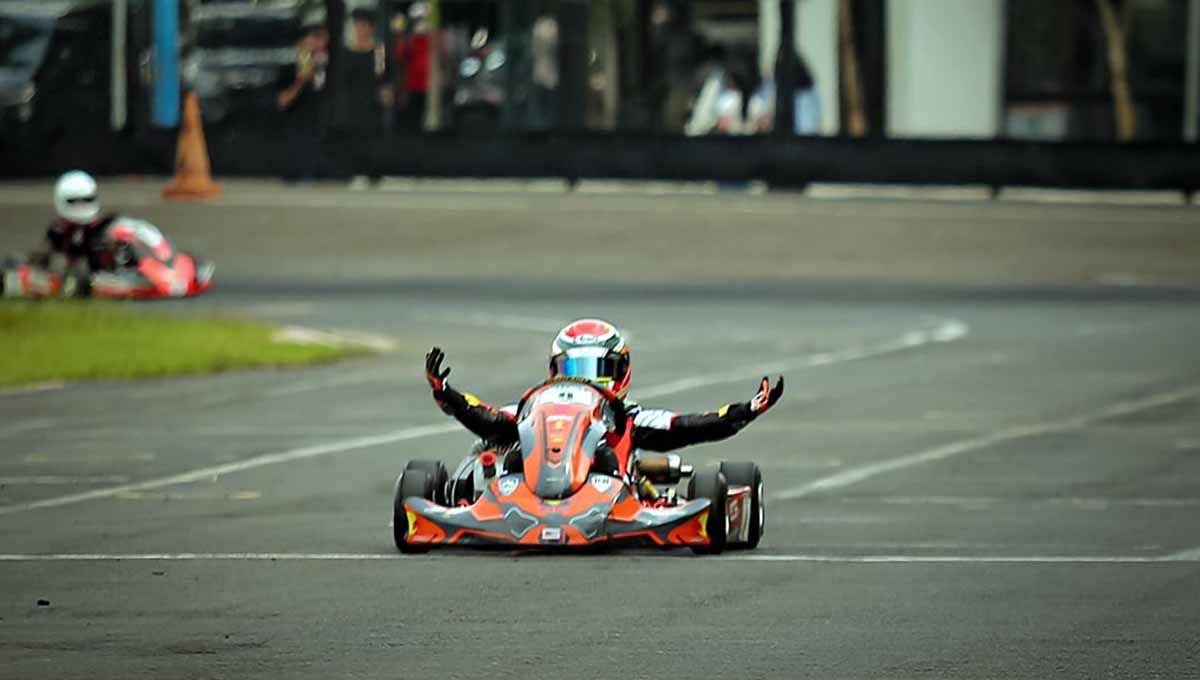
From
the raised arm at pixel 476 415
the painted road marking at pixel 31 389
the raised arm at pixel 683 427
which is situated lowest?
the painted road marking at pixel 31 389

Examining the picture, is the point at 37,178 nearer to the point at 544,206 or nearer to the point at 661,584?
the point at 544,206

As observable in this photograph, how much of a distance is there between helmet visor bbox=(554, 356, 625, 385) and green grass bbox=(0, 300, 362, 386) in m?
9.28

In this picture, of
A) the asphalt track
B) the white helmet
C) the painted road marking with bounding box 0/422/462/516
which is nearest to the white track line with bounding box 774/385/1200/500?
the asphalt track

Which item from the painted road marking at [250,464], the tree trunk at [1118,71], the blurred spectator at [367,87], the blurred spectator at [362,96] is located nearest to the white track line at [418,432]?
the painted road marking at [250,464]

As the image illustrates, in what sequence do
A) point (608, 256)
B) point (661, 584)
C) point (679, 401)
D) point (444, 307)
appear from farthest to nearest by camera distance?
point (608, 256)
point (444, 307)
point (679, 401)
point (661, 584)

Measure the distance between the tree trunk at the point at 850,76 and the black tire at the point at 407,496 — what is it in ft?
73.7

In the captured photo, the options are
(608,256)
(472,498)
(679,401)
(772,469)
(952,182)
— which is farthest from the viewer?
(952,182)

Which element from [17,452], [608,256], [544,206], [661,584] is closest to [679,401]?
[17,452]

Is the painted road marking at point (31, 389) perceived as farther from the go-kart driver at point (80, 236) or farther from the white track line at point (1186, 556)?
the white track line at point (1186, 556)

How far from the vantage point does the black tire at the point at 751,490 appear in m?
12.0

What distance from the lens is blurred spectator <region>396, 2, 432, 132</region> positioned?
34.2 m

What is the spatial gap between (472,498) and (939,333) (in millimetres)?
12183

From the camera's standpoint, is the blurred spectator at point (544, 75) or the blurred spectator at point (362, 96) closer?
the blurred spectator at point (362, 96)

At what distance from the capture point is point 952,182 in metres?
32.9
